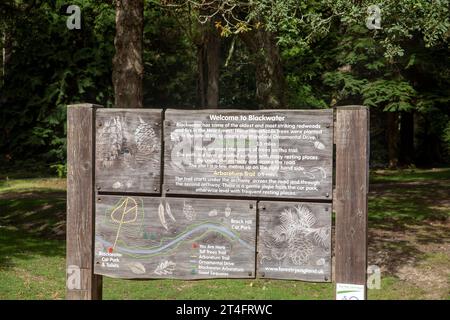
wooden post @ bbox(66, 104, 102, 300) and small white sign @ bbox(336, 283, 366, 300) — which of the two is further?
wooden post @ bbox(66, 104, 102, 300)

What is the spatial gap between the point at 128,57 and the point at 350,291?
9187 millimetres

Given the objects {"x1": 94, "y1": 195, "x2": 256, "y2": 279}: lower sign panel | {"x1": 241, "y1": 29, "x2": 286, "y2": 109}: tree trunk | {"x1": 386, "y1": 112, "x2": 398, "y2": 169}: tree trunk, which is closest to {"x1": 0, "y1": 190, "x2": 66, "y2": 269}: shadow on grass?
{"x1": 241, "y1": 29, "x2": 286, "y2": 109}: tree trunk

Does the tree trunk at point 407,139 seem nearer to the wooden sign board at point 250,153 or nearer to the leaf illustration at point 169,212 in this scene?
the wooden sign board at point 250,153

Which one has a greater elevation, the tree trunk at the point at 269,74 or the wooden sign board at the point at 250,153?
the tree trunk at the point at 269,74

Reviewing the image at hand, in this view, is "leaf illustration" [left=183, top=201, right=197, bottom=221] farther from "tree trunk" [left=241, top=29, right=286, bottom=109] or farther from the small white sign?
"tree trunk" [left=241, top=29, right=286, bottom=109]

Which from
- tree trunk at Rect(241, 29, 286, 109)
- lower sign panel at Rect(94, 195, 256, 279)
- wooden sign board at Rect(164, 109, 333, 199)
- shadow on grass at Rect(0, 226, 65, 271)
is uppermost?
tree trunk at Rect(241, 29, 286, 109)

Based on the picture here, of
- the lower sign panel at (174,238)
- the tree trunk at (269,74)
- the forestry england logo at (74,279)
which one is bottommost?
the forestry england logo at (74,279)

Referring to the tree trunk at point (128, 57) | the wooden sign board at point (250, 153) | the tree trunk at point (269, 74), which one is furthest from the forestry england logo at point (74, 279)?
the tree trunk at point (269, 74)

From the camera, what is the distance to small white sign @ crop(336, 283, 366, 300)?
5742mm

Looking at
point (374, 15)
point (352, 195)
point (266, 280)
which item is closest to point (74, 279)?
point (352, 195)

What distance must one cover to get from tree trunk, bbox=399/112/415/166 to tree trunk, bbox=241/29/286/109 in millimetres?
14706

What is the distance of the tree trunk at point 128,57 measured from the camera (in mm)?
13750

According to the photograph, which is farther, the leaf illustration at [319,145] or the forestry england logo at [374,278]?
the forestry england logo at [374,278]

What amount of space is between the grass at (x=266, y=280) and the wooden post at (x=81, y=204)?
10.6 feet
